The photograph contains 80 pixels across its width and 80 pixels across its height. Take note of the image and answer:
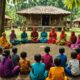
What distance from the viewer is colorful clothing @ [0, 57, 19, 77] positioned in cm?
929

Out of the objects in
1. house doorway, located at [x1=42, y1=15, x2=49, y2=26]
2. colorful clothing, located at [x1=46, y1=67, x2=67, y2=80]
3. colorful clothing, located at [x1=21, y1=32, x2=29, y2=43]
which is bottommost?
house doorway, located at [x1=42, y1=15, x2=49, y2=26]

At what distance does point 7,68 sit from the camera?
934cm

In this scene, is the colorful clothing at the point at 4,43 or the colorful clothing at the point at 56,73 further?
the colorful clothing at the point at 4,43

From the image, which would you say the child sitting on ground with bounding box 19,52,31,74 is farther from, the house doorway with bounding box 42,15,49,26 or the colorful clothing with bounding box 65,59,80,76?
the house doorway with bounding box 42,15,49,26

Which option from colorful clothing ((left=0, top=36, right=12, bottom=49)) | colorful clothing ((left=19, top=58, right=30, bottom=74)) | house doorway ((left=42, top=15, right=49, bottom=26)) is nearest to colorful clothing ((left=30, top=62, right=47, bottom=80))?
colorful clothing ((left=19, top=58, right=30, bottom=74))

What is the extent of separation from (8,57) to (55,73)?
205 cm

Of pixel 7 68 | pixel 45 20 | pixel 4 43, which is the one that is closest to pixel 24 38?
pixel 4 43

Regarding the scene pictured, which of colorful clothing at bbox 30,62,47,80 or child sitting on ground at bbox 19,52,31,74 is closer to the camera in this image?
colorful clothing at bbox 30,62,47,80

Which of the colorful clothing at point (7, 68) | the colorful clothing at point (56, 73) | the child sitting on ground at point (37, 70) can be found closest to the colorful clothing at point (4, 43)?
the colorful clothing at point (7, 68)

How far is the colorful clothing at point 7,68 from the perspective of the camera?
9289 millimetres

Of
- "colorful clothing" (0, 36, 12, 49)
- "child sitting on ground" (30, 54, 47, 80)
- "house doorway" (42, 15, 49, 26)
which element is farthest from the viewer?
"house doorway" (42, 15, 49, 26)

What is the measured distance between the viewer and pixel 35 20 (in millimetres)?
39656

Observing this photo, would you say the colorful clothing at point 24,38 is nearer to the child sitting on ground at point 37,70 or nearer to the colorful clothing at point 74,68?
the colorful clothing at point 74,68

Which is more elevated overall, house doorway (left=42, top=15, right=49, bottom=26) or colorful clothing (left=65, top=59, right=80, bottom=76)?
colorful clothing (left=65, top=59, right=80, bottom=76)
